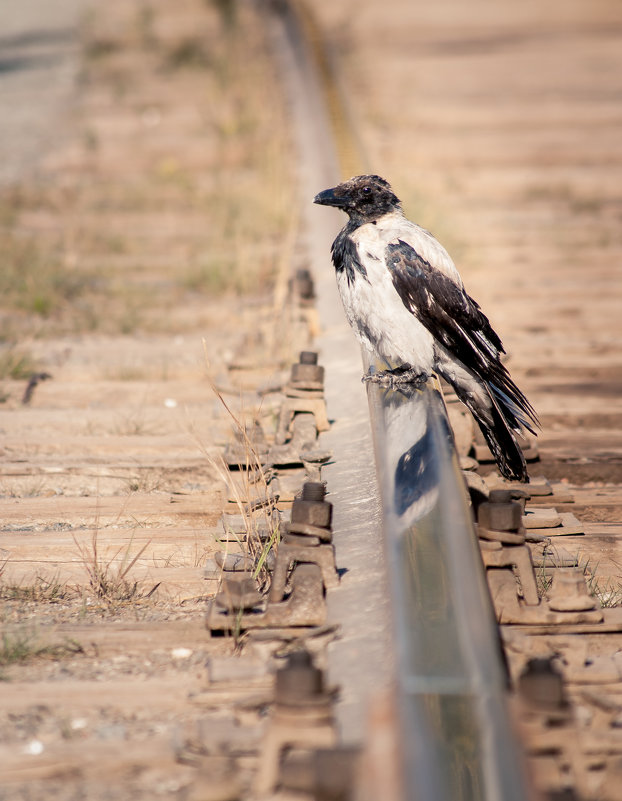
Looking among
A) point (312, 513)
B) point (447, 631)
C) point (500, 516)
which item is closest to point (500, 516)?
point (500, 516)

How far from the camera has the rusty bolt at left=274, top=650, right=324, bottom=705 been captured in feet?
7.33

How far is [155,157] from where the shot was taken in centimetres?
1059

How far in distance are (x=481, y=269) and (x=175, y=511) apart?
399cm

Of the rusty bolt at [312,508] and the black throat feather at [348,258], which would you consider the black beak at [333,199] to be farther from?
the rusty bolt at [312,508]

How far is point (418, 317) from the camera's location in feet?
→ 14.9

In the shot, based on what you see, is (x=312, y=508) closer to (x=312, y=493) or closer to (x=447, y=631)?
(x=312, y=493)

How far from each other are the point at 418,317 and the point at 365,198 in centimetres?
61

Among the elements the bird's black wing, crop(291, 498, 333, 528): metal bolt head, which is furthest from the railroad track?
the bird's black wing

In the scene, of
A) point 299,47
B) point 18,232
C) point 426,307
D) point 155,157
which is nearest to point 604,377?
point 426,307

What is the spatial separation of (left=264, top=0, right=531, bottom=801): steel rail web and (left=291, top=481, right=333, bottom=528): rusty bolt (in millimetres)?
137

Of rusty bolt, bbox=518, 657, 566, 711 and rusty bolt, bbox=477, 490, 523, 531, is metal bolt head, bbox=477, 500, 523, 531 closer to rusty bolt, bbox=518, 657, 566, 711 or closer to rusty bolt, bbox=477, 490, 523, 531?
rusty bolt, bbox=477, 490, 523, 531

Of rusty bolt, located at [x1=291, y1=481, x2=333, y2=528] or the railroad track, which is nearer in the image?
the railroad track

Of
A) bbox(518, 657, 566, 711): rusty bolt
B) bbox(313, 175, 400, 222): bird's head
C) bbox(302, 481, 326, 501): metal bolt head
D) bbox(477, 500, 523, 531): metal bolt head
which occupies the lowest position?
bbox(518, 657, 566, 711): rusty bolt

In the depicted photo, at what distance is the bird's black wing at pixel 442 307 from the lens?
439cm
